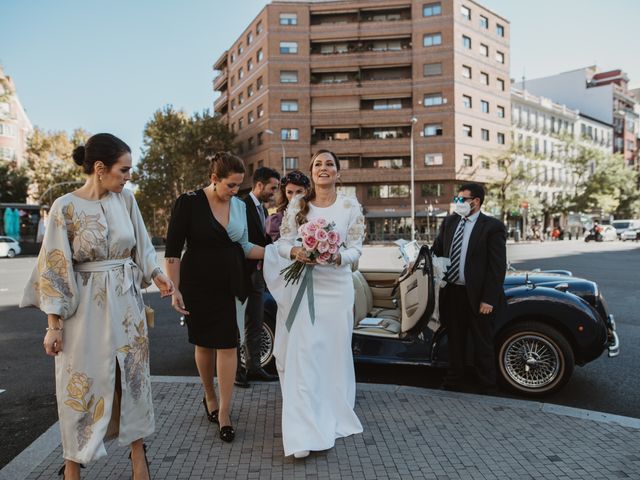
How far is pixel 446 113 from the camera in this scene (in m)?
47.4

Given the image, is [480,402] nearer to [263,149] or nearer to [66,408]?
[66,408]

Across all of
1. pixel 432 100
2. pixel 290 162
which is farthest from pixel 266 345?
pixel 432 100

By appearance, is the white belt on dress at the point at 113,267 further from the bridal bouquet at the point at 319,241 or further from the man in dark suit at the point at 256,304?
the man in dark suit at the point at 256,304

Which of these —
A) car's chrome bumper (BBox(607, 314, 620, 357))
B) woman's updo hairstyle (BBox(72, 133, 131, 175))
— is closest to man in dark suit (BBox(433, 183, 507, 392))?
car's chrome bumper (BBox(607, 314, 620, 357))

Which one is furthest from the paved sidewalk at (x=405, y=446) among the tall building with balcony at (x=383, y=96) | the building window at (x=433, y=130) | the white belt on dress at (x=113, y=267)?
the building window at (x=433, y=130)

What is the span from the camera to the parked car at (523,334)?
14.8 feet

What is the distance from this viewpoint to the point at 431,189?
160ft

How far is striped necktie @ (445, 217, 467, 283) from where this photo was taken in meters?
4.71

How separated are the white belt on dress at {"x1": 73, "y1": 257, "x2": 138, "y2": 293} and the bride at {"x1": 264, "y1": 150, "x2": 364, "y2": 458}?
1095 millimetres

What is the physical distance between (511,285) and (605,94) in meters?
88.3

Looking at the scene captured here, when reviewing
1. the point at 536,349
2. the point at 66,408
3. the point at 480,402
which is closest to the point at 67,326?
the point at 66,408

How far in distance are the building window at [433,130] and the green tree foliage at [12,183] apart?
39.4 m

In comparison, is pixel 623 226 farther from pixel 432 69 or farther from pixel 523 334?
pixel 523 334

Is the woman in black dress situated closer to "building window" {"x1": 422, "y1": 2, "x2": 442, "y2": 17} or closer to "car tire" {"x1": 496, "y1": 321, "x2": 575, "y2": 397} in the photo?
"car tire" {"x1": 496, "y1": 321, "x2": 575, "y2": 397}
